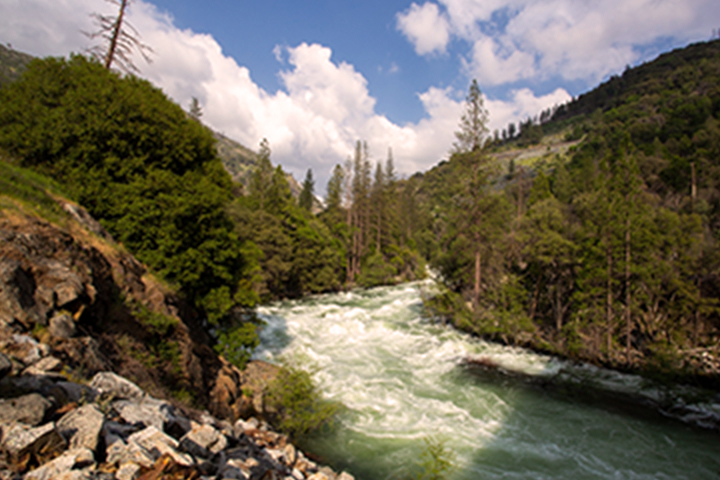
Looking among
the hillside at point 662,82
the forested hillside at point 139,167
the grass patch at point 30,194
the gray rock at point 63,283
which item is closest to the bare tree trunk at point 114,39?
the forested hillside at point 139,167

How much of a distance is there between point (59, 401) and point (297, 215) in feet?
113

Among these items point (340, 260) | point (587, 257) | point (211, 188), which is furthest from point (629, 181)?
point (340, 260)

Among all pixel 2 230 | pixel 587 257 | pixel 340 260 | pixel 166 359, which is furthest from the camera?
pixel 340 260

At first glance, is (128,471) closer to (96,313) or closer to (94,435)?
(94,435)

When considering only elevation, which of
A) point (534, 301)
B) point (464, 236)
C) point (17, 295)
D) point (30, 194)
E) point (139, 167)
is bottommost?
point (534, 301)

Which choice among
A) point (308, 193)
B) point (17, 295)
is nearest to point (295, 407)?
point (17, 295)

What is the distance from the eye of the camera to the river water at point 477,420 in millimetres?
8766

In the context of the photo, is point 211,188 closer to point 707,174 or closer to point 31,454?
point 31,454

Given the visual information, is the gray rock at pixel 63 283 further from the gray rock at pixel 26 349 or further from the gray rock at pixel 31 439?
the gray rock at pixel 31 439

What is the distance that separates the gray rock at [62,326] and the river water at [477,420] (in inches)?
256

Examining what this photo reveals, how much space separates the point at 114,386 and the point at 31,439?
1916 millimetres

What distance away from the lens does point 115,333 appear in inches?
262

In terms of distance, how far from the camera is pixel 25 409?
308 cm

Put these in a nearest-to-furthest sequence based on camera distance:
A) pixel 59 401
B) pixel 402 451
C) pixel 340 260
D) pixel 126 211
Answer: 1. pixel 59 401
2. pixel 402 451
3. pixel 126 211
4. pixel 340 260
